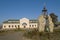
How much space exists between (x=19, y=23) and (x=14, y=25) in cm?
329

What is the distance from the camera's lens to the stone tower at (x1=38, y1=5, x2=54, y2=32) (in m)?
25.6

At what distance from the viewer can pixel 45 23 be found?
2644 centimetres

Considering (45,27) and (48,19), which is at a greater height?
(48,19)

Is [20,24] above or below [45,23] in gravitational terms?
above

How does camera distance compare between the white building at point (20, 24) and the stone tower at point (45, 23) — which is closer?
the stone tower at point (45, 23)

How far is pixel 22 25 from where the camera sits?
73.4 meters

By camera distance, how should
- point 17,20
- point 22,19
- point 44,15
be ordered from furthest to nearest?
point 17,20, point 22,19, point 44,15

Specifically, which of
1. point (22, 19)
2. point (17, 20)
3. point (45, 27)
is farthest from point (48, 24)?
point (17, 20)

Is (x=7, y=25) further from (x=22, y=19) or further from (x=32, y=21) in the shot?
(x=32, y=21)

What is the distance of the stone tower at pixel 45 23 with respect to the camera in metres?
25.6

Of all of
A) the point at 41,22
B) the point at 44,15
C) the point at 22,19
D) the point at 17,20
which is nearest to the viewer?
the point at 41,22

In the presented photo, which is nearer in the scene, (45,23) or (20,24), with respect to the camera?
(45,23)

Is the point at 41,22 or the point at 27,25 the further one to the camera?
the point at 27,25

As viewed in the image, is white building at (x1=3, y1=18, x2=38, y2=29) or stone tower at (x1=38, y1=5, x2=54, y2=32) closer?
stone tower at (x1=38, y1=5, x2=54, y2=32)
